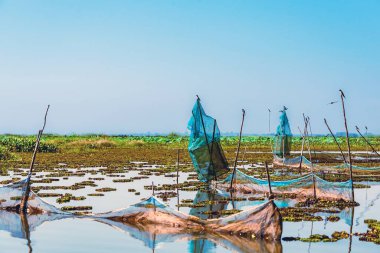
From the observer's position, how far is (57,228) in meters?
12.4

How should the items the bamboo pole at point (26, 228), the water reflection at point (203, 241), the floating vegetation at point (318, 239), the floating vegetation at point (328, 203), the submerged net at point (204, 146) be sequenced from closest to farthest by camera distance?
the water reflection at point (203, 241) < the bamboo pole at point (26, 228) < the floating vegetation at point (318, 239) < the floating vegetation at point (328, 203) < the submerged net at point (204, 146)

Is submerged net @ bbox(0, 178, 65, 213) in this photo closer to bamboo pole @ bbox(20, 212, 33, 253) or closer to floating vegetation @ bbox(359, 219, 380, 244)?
bamboo pole @ bbox(20, 212, 33, 253)

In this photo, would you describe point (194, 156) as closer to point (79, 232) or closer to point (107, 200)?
point (107, 200)

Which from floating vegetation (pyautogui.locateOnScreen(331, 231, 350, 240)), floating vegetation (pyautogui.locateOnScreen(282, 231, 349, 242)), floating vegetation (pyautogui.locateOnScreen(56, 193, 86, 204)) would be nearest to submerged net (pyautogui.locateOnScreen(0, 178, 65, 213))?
floating vegetation (pyautogui.locateOnScreen(56, 193, 86, 204))

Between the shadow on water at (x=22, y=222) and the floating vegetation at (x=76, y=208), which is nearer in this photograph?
the shadow on water at (x=22, y=222)

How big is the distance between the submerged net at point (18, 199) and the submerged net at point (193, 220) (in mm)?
1526

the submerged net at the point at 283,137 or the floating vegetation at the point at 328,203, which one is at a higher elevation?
the submerged net at the point at 283,137

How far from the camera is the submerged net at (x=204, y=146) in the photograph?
19109 mm

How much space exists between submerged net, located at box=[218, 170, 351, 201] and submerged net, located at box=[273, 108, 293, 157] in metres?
13.3

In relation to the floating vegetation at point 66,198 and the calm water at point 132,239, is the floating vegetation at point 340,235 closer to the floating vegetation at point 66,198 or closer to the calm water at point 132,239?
the calm water at point 132,239

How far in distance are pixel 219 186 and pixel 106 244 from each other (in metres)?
9.12

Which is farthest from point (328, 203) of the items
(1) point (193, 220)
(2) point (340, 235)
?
(1) point (193, 220)

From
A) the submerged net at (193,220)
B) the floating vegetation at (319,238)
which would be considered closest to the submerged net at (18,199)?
the submerged net at (193,220)

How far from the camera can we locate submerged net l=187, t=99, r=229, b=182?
1911 centimetres
